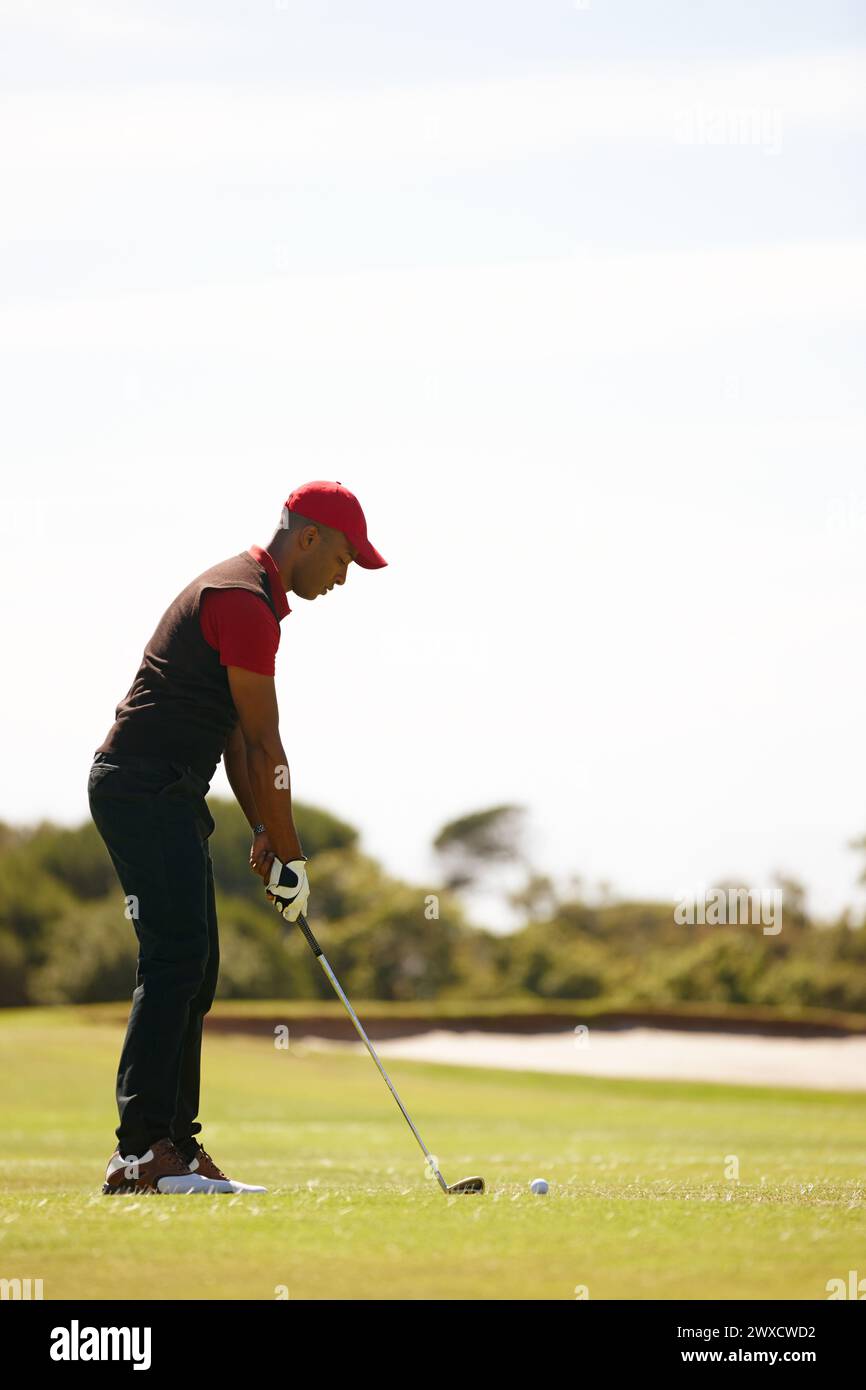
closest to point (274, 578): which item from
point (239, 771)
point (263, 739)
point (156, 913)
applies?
point (263, 739)

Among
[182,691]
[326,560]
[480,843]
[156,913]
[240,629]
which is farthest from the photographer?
[480,843]

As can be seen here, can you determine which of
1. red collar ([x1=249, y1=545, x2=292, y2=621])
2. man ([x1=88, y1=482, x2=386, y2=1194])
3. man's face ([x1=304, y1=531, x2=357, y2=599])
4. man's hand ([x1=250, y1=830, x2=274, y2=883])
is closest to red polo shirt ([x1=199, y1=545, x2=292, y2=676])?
man ([x1=88, y1=482, x2=386, y2=1194])

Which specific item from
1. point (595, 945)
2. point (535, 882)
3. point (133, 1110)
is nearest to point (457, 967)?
point (595, 945)

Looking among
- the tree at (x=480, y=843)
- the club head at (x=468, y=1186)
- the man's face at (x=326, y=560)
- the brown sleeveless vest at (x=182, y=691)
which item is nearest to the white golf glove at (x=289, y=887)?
the brown sleeveless vest at (x=182, y=691)

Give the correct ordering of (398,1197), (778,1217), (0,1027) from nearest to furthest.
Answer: (778,1217), (398,1197), (0,1027)

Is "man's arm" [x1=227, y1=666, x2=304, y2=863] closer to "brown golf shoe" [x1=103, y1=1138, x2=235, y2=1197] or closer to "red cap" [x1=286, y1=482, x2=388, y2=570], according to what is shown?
"red cap" [x1=286, y1=482, x2=388, y2=570]

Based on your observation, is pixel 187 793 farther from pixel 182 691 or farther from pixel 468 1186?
pixel 468 1186

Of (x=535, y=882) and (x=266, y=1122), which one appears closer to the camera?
(x=266, y=1122)

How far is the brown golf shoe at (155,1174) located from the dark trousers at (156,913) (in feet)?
0.13

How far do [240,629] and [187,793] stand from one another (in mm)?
735

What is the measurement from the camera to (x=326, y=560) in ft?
22.7
